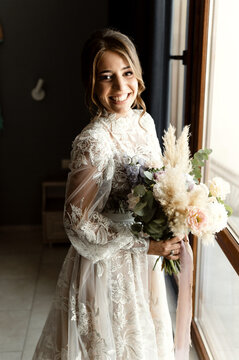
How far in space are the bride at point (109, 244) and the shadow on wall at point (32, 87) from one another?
2350 mm

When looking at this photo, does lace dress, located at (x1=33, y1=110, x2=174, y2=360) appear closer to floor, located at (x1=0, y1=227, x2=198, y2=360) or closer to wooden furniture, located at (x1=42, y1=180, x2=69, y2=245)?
floor, located at (x1=0, y1=227, x2=198, y2=360)

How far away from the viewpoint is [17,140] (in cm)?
394

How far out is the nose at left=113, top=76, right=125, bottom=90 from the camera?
4.70 ft

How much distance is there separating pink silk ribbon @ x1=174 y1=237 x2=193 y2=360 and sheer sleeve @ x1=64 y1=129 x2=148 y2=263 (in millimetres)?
145

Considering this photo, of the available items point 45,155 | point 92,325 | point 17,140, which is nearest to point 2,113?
point 17,140

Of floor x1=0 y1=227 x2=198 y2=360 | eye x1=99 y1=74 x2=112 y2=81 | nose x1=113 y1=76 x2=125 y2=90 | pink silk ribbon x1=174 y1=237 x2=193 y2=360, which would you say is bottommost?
floor x1=0 y1=227 x2=198 y2=360

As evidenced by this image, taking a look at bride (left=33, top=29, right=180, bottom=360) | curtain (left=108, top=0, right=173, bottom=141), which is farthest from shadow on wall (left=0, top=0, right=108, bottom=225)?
bride (left=33, top=29, right=180, bottom=360)

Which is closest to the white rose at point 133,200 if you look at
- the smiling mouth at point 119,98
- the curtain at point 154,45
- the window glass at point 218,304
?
the smiling mouth at point 119,98

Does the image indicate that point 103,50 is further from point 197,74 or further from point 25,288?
point 25,288

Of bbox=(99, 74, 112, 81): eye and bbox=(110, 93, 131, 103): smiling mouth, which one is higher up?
bbox=(99, 74, 112, 81): eye

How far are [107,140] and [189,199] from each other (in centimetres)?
38

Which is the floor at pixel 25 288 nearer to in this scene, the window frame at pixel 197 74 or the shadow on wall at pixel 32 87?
the shadow on wall at pixel 32 87

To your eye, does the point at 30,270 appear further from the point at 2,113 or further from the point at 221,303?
the point at 221,303

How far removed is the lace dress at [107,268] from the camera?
55.5 inches
